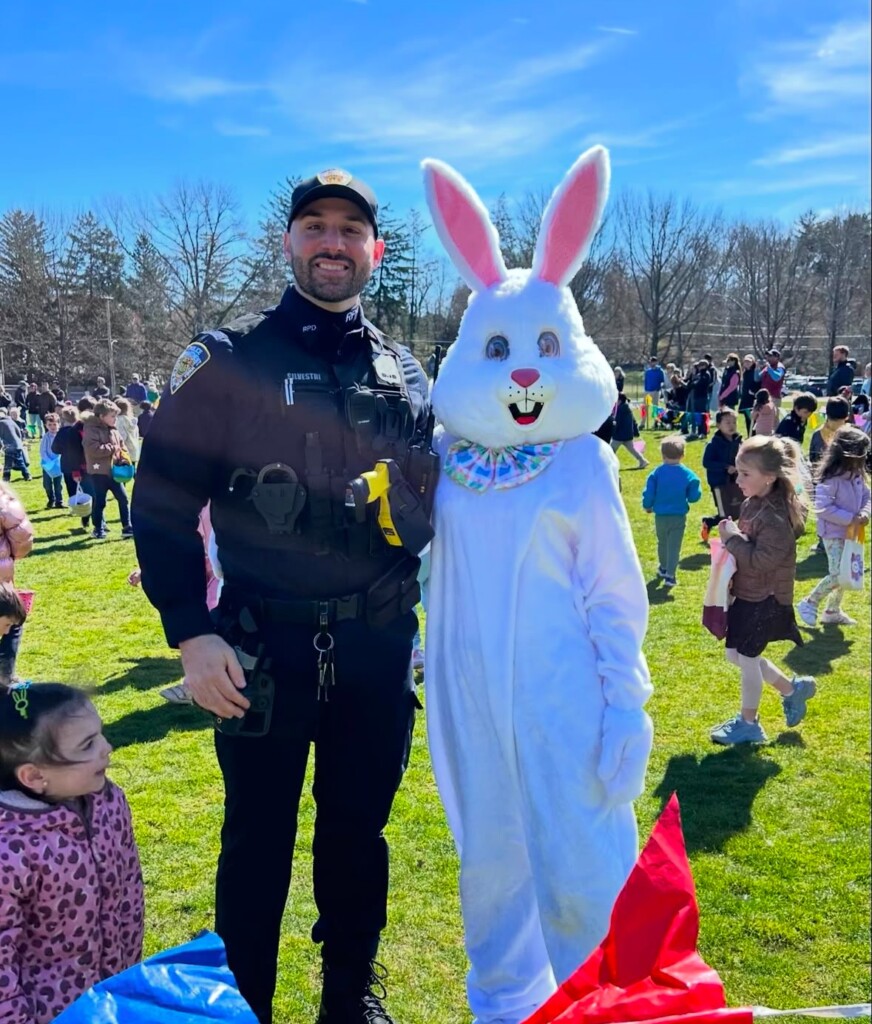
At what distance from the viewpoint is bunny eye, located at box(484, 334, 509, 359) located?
2387 mm

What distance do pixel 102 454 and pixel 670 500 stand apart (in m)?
7.15

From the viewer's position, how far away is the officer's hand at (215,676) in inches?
87.7

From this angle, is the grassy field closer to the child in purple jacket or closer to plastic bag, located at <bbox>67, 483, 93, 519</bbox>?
the child in purple jacket

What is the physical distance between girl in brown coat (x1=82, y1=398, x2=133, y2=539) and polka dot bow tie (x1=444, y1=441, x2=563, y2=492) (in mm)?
8694

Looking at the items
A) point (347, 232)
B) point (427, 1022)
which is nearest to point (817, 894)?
point (427, 1022)

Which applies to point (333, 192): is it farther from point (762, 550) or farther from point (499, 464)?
point (762, 550)

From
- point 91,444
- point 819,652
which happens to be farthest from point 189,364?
point 91,444

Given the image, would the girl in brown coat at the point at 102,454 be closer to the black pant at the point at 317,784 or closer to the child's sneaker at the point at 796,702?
the child's sneaker at the point at 796,702

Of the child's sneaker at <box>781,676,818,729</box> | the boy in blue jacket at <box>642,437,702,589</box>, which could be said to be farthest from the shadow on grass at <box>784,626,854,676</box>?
the boy in blue jacket at <box>642,437,702,589</box>

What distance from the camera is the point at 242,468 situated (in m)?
2.31

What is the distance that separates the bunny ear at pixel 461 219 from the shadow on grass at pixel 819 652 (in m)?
4.89

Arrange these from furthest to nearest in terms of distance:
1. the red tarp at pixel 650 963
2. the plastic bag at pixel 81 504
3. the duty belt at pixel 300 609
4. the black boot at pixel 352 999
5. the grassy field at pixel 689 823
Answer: the plastic bag at pixel 81 504 → the grassy field at pixel 689 823 → the black boot at pixel 352 999 → the duty belt at pixel 300 609 → the red tarp at pixel 650 963

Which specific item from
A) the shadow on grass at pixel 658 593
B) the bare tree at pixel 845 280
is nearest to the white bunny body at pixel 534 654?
the shadow on grass at pixel 658 593

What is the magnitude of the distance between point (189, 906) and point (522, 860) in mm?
1858
